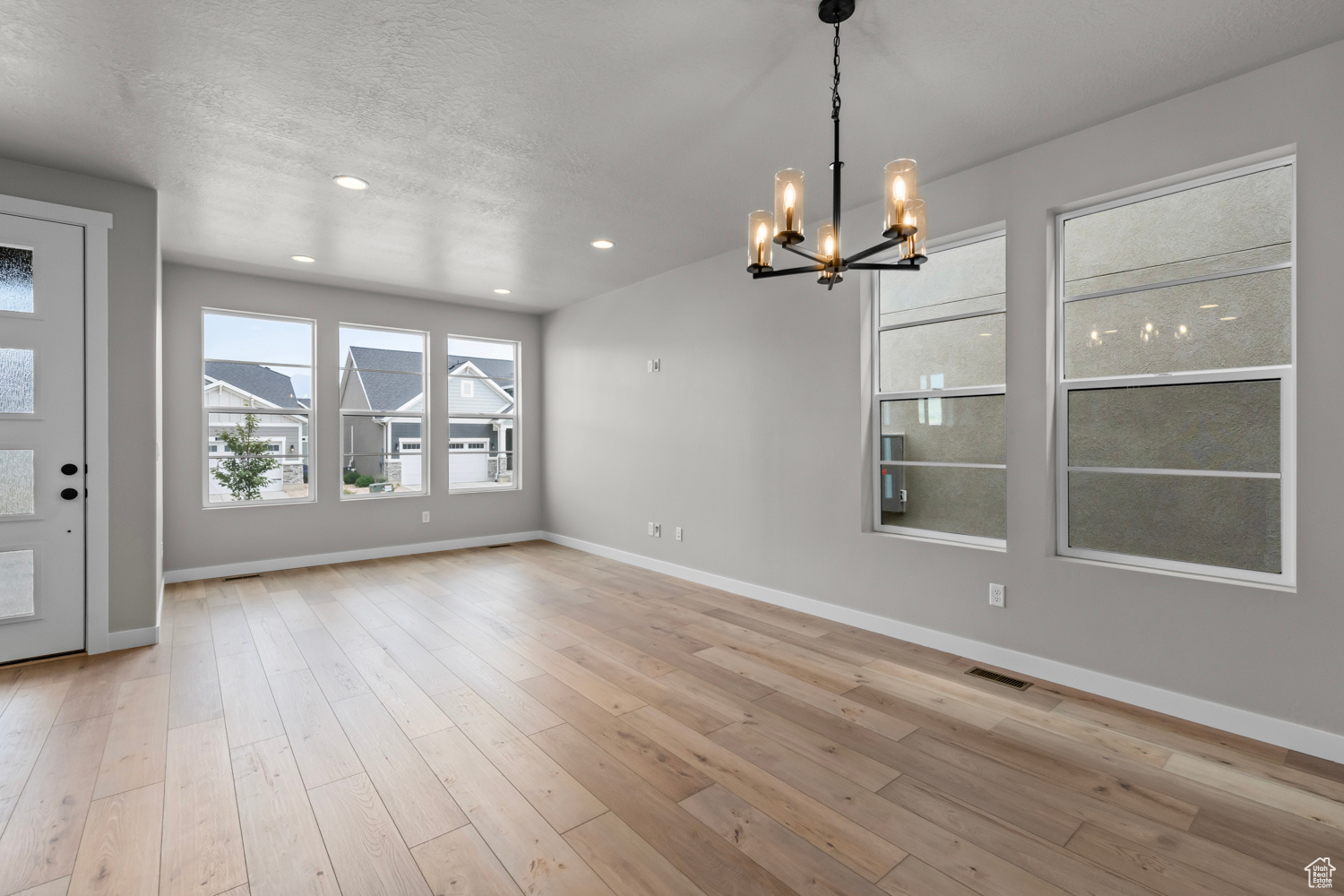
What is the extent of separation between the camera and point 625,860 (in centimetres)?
177

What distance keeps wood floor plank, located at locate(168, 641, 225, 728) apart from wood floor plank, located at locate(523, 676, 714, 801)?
4.68 feet

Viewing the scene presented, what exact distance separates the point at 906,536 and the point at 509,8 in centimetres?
333

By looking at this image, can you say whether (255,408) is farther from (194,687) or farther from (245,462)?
(194,687)

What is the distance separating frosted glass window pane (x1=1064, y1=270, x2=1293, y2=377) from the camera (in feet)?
8.37

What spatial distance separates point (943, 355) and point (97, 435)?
498cm

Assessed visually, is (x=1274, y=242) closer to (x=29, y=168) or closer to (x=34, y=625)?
(x=29, y=168)

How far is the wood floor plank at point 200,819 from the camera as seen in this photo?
169 cm

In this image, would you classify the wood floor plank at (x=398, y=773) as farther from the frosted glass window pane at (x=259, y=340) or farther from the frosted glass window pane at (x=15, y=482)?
the frosted glass window pane at (x=259, y=340)

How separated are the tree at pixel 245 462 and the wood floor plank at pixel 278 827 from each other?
3.80 metres

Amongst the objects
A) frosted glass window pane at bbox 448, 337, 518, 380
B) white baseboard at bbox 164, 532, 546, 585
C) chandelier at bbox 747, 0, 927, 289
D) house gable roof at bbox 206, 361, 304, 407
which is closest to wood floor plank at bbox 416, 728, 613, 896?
chandelier at bbox 747, 0, 927, 289

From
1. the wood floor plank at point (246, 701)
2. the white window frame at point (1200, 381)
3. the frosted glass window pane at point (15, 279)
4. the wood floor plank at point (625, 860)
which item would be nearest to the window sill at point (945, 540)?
the white window frame at point (1200, 381)

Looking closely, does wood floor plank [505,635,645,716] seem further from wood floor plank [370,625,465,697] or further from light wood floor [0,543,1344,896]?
wood floor plank [370,625,465,697]

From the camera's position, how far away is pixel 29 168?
3.28 meters

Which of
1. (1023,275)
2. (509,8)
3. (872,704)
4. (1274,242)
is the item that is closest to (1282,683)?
(872,704)
